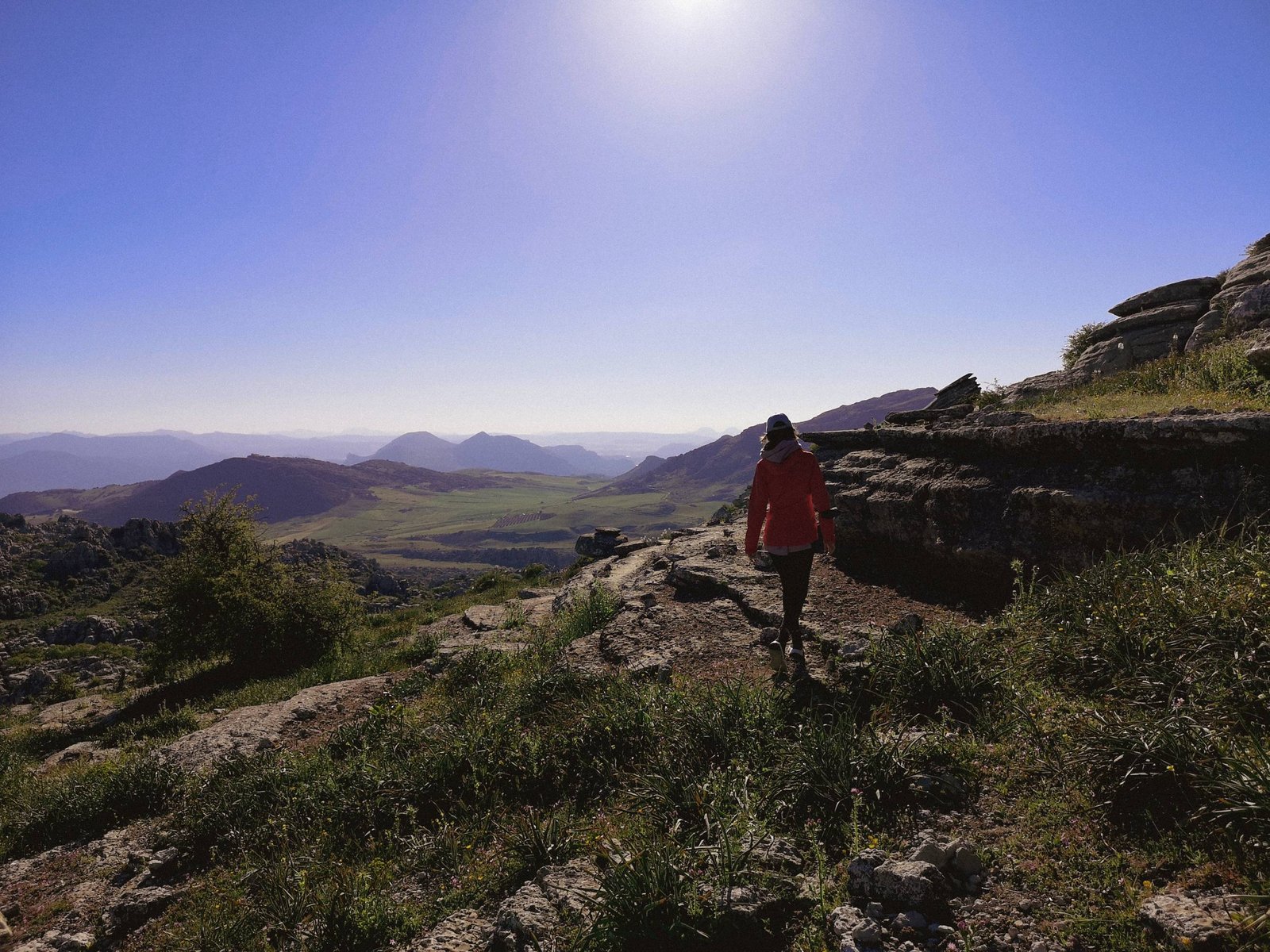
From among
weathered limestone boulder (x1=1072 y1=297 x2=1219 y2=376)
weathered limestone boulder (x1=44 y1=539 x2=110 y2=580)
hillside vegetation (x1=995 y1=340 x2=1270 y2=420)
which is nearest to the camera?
hillside vegetation (x1=995 y1=340 x2=1270 y2=420)

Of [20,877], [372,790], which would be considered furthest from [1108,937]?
[20,877]

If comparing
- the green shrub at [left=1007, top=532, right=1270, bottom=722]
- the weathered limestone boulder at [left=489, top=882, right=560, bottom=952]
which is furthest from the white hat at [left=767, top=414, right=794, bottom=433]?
the weathered limestone boulder at [left=489, top=882, right=560, bottom=952]

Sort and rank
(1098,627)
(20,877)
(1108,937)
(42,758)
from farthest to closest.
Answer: (42,758) < (20,877) < (1098,627) < (1108,937)

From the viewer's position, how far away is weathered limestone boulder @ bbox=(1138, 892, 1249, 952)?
2502mm

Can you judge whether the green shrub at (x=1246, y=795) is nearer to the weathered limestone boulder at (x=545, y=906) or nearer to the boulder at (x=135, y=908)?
the weathered limestone boulder at (x=545, y=906)

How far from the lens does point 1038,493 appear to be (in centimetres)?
820

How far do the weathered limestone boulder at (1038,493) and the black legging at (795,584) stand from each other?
3353mm

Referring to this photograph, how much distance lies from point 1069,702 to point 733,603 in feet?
20.3

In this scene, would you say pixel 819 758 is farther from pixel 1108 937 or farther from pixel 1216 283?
pixel 1216 283

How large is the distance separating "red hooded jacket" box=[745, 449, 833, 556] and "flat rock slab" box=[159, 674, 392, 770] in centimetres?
938

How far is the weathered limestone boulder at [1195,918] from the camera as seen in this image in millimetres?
2502

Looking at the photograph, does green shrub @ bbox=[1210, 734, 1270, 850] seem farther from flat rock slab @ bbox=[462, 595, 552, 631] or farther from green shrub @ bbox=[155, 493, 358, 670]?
green shrub @ bbox=[155, 493, 358, 670]

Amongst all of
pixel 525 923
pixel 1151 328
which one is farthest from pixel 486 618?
pixel 1151 328

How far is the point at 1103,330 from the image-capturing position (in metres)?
21.3
